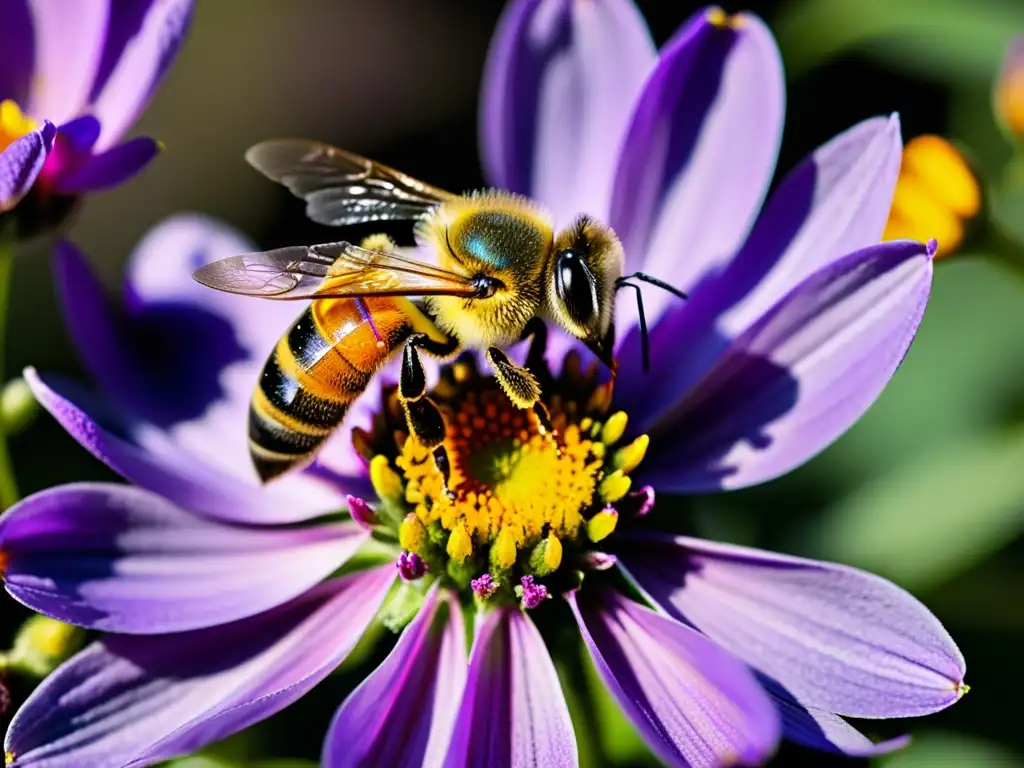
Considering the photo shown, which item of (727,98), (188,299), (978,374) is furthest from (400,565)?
(978,374)

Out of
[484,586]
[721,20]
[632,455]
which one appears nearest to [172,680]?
[484,586]

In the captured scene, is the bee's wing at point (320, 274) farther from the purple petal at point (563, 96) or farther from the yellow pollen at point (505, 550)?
the purple petal at point (563, 96)

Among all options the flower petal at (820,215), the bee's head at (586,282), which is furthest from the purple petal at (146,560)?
the flower petal at (820,215)

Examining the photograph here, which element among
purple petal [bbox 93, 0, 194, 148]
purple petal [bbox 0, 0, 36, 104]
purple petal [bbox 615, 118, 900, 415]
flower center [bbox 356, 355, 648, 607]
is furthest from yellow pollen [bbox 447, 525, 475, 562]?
purple petal [bbox 0, 0, 36, 104]

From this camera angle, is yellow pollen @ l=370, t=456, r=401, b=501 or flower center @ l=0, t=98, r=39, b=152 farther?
flower center @ l=0, t=98, r=39, b=152

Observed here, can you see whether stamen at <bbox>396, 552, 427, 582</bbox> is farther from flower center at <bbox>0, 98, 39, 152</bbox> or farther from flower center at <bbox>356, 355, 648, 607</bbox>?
flower center at <bbox>0, 98, 39, 152</bbox>

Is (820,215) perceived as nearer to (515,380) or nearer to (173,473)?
(515,380)
